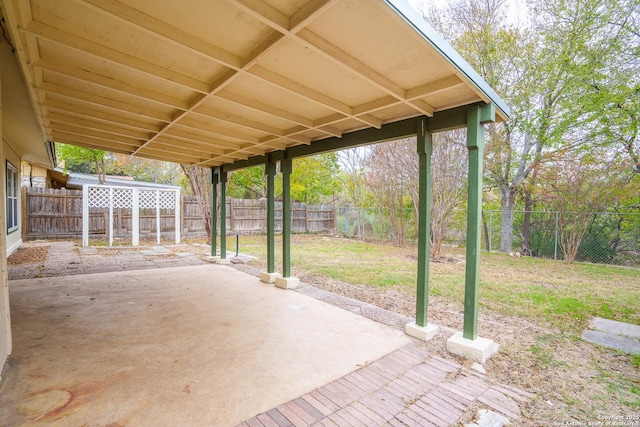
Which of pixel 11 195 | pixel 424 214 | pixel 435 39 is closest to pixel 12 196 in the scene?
pixel 11 195

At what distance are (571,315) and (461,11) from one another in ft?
28.8

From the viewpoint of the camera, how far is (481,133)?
261 cm

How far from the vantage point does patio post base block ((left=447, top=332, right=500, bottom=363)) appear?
2.49 meters

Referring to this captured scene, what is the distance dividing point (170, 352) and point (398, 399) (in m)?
1.92

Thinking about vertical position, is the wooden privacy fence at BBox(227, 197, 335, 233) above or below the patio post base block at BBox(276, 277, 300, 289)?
above

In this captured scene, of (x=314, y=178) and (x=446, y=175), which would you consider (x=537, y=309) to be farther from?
(x=314, y=178)

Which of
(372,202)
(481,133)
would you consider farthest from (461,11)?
(481,133)

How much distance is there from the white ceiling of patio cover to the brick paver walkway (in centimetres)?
224

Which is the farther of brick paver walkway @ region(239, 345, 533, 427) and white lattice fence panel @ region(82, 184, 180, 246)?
white lattice fence panel @ region(82, 184, 180, 246)

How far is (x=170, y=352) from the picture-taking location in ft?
8.30

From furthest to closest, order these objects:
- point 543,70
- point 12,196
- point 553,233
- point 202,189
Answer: point 202,189 < point 543,70 < point 553,233 < point 12,196

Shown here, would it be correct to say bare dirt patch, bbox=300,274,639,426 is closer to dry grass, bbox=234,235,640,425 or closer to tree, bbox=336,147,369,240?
dry grass, bbox=234,235,640,425

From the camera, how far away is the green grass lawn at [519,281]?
3.75m

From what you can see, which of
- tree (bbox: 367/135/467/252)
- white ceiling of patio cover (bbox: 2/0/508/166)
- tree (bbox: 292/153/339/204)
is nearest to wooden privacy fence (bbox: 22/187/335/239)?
tree (bbox: 292/153/339/204)
